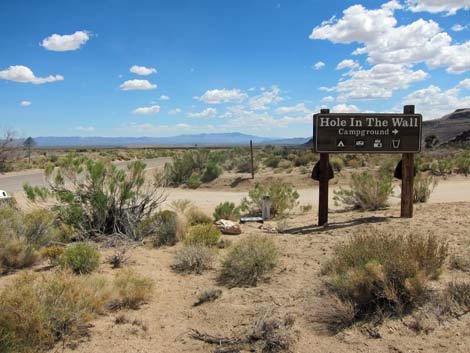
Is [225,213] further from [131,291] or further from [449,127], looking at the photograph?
[449,127]

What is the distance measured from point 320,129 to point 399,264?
217 inches

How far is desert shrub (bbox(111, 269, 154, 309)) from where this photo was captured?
238 inches

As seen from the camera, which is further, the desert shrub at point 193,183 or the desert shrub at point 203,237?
the desert shrub at point 193,183

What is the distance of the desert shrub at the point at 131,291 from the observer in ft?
19.8

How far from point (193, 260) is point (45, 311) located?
3056 mm

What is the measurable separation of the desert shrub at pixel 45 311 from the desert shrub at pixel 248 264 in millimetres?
2056

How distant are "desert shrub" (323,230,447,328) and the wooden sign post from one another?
4663 mm

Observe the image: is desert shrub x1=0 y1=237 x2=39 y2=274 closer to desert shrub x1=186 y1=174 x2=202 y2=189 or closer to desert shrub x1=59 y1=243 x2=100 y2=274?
desert shrub x1=59 y1=243 x2=100 y2=274

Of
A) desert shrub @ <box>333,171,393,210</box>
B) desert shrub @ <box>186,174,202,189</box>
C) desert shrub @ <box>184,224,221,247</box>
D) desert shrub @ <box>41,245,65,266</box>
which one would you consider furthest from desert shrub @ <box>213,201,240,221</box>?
desert shrub @ <box>186,174,202,189</box>

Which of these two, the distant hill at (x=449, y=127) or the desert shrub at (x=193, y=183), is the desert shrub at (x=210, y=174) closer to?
the desert shrub at (x=193, y=183)

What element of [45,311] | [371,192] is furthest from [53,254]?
[371,192]

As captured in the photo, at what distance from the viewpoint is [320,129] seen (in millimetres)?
10320

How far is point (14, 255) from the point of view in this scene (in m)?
7.58

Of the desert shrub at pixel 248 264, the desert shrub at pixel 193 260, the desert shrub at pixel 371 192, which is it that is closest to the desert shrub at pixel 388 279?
the desert shrub at pixel 248 264
